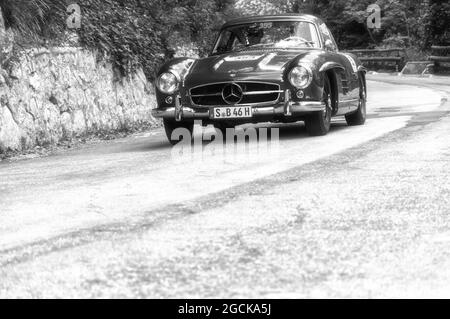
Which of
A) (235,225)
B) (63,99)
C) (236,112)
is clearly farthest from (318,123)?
(235,225)

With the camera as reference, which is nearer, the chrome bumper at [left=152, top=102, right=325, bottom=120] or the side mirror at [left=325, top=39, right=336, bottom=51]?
the chrome bumper at [left=152, top=102, right=325, bottom=120]

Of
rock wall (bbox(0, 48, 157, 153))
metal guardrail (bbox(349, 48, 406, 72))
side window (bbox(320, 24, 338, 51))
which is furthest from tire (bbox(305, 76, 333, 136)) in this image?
metal guardrail (bbox(349, 48, 406, 72))

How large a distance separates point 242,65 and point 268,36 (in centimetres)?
136

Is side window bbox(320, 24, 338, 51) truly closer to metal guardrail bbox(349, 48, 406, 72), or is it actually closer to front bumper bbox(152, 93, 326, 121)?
front bumper bbox(152, 93, 326, 121)

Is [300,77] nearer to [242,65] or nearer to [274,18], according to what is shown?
[242,65]

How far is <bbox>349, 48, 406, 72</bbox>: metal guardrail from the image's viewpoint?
154ft

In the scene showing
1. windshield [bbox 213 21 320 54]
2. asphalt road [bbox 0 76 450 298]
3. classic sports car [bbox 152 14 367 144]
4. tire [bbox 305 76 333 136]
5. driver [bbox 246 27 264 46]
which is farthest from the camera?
driver [bbox 246 27 264 46]

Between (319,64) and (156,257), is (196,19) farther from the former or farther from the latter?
(156,257)

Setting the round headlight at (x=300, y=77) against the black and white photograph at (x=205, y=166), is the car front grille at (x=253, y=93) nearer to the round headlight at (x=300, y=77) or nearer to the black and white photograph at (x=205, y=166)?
the black and white photograph at (x=205, y=166)

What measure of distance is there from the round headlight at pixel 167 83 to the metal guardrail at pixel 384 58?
3510 centimetres

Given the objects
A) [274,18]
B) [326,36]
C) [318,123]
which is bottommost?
[318,123]

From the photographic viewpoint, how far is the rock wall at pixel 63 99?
12641mm

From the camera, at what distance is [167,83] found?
12445 millimetres

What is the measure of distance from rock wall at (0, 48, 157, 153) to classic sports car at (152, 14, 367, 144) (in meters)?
1.69
